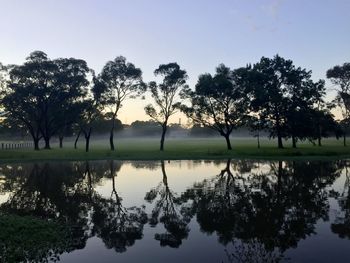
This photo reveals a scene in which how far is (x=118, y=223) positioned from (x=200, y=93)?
74.8 meters

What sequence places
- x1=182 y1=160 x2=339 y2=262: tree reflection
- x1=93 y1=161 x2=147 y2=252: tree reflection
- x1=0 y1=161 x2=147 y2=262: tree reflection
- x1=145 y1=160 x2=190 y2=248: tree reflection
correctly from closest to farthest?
1. x1=0 y1=161 x2=147 y2=262: tree reflection
2. x1=182 y1=160 x2=339 y2=262: tree reflection
3. x1=93 y1=161 x2=147 y2=252: tree reflection
4. x1=145 y1=160 x2=190 y2=248: tree reflection

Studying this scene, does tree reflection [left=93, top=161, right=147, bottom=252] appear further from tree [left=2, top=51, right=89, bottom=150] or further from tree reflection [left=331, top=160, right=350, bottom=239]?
tree [left=2, top=51, right=89, bottom=150]

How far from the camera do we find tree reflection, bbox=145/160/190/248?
60.4ft

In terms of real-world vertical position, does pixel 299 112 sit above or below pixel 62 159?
above

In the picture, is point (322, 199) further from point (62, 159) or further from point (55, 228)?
point (62, 159)

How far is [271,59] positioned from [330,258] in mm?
86009

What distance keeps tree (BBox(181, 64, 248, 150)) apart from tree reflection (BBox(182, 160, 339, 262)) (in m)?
53.7

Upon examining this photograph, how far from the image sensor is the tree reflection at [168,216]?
18.4 metres

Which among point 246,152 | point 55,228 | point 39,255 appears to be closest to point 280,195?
point 55,228

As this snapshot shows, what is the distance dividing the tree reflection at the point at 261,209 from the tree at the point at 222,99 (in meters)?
53.7

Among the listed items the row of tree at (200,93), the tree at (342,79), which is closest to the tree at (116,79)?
the row of tree at (200,93)

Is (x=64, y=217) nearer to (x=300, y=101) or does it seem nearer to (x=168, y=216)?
(x=168, y=216)

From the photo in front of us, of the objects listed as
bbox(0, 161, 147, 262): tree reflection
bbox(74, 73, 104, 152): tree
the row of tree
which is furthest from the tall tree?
bbox(0, 161, 147, 262): tree reflection

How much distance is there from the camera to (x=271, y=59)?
314 feet
